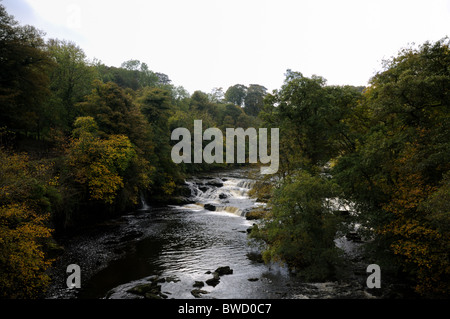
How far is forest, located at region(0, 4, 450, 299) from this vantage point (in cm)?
975

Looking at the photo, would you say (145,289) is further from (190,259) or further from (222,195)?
(222,195)

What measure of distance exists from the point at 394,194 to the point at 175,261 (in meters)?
12.0

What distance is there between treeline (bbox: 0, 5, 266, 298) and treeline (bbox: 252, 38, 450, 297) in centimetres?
1073

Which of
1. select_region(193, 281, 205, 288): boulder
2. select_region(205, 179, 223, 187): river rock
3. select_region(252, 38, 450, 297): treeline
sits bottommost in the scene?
select_region(193, 281, 205, 288): boulder

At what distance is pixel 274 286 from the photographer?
1157 centimetres

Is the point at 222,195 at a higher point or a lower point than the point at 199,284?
higher

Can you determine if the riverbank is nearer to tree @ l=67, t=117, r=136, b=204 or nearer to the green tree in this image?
tree @ l=67, t=117, r=136, b=204

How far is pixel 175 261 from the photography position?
47.9ft

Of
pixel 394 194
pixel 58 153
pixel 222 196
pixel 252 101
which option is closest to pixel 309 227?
pixel 394 194

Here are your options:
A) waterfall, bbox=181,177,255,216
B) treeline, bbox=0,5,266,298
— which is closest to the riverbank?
treeline, bbox=0,5,266,298

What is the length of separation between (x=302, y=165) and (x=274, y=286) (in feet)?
25.6

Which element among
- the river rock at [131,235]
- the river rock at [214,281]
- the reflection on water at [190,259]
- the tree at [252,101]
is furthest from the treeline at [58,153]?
the tree at [252,101]

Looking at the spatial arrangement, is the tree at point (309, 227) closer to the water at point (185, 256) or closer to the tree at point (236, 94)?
the water at point (185, 256)
